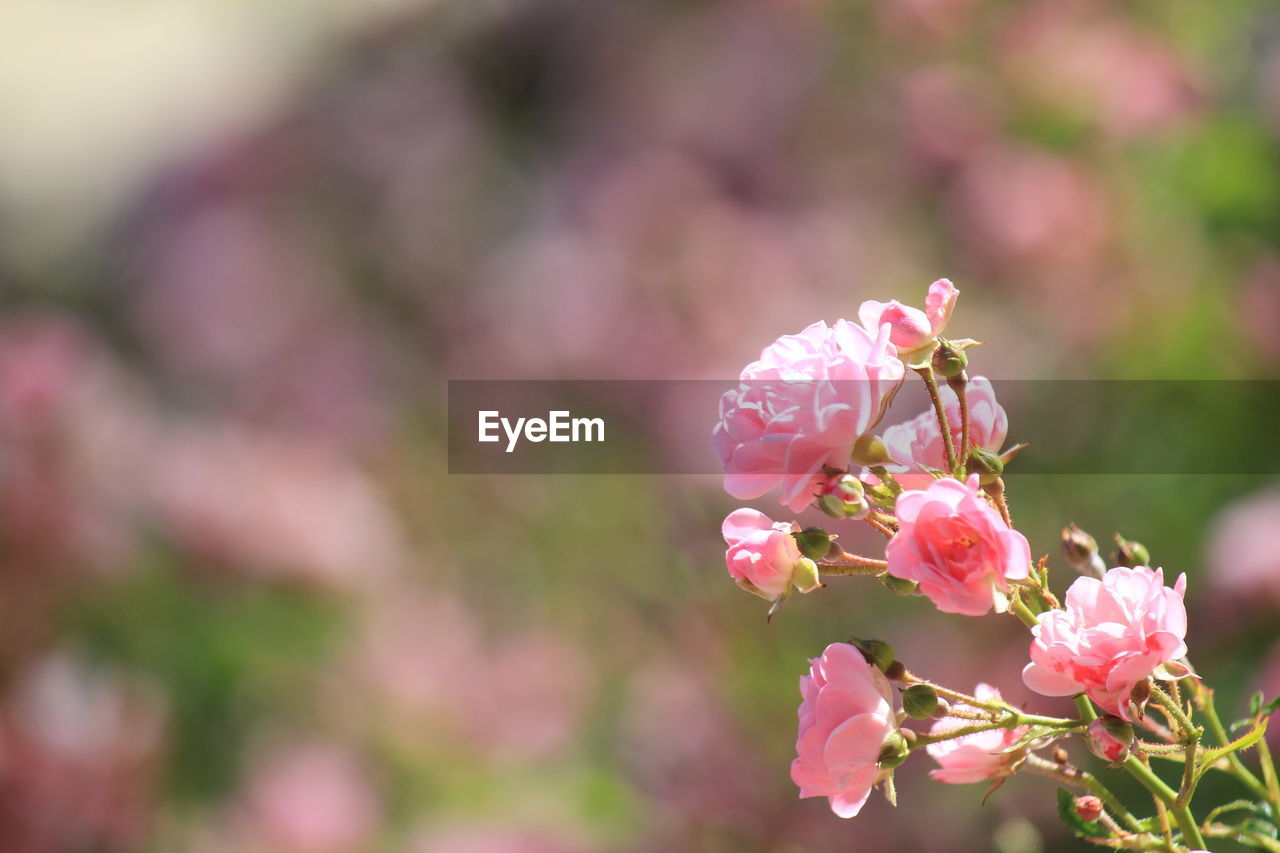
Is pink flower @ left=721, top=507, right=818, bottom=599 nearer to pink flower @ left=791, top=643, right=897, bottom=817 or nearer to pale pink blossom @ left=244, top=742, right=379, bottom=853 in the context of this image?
pink flower @ left=791, top=643, right=897, bottom=817

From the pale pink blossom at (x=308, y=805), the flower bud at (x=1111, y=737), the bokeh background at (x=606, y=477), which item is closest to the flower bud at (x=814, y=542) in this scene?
the flower bud at (x=1111, y=737)

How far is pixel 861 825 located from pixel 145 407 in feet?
4.76

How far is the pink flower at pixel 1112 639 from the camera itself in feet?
1.26

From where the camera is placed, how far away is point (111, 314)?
125 inches

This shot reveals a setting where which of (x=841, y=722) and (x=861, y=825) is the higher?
(x=841, y=722)

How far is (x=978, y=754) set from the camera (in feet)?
1.43

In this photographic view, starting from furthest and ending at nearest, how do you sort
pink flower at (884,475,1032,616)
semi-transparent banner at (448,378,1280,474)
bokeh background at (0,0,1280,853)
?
semi-transparent banner at (448,378,1280,474) → bokeh background at (0,0,1280,853) → pink flower at (884,475,1032,616)

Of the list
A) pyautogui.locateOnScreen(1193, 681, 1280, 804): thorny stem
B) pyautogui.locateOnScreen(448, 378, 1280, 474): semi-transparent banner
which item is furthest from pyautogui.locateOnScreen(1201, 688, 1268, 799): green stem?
pyautogui.locateOnScreen(448, 378, 1280, 474): semi-transparent banner

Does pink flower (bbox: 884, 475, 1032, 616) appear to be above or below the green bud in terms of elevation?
above

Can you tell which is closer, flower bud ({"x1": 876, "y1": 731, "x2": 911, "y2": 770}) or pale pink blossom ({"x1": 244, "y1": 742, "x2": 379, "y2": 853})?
flower bud ({"x1": 876, "y1": 731, "x2": 911, "y2": 770})

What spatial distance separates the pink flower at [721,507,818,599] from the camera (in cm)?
44

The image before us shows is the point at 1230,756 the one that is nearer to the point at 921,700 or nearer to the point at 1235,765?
the point at 1235,765

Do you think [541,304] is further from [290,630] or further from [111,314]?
[111,314]

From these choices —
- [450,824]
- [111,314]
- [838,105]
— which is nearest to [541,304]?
[838,105]
